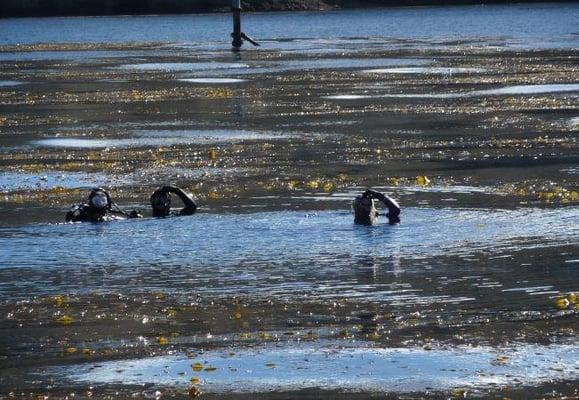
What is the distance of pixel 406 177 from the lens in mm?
24547

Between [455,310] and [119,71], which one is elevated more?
[455,310]

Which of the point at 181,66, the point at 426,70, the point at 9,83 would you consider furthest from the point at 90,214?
the point at 181,66

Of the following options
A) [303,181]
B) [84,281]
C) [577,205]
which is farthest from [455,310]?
[303,181]

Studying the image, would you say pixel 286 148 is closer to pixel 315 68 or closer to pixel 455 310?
pixel 455 310

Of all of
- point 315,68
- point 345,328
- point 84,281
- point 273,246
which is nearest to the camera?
point 345,328

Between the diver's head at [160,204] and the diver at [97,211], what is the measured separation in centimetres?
26

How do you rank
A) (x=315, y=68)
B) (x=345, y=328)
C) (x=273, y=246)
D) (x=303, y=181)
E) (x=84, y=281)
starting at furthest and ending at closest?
(x=315, y=68) < (x=303, y=181) < (x=273, y=246) < (x=84, y=281) < (x=345, y=328)

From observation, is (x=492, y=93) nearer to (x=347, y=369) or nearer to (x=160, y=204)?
(x=160, y=204)

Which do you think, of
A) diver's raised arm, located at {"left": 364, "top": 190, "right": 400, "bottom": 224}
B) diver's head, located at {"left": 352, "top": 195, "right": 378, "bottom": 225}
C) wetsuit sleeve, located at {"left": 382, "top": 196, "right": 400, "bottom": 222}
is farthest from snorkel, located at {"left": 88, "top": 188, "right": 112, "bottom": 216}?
wetsuit sleeve, located at {"left": 382, "top": 196, "right": 400, "bottom": 222}

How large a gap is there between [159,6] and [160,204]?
132 metres

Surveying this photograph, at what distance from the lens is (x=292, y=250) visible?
60.1ft

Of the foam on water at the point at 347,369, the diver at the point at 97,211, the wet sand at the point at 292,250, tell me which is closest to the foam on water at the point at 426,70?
the wet sand at the point at 292,250

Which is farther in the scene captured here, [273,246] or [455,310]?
[273,246]

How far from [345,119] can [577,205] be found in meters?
14.2
